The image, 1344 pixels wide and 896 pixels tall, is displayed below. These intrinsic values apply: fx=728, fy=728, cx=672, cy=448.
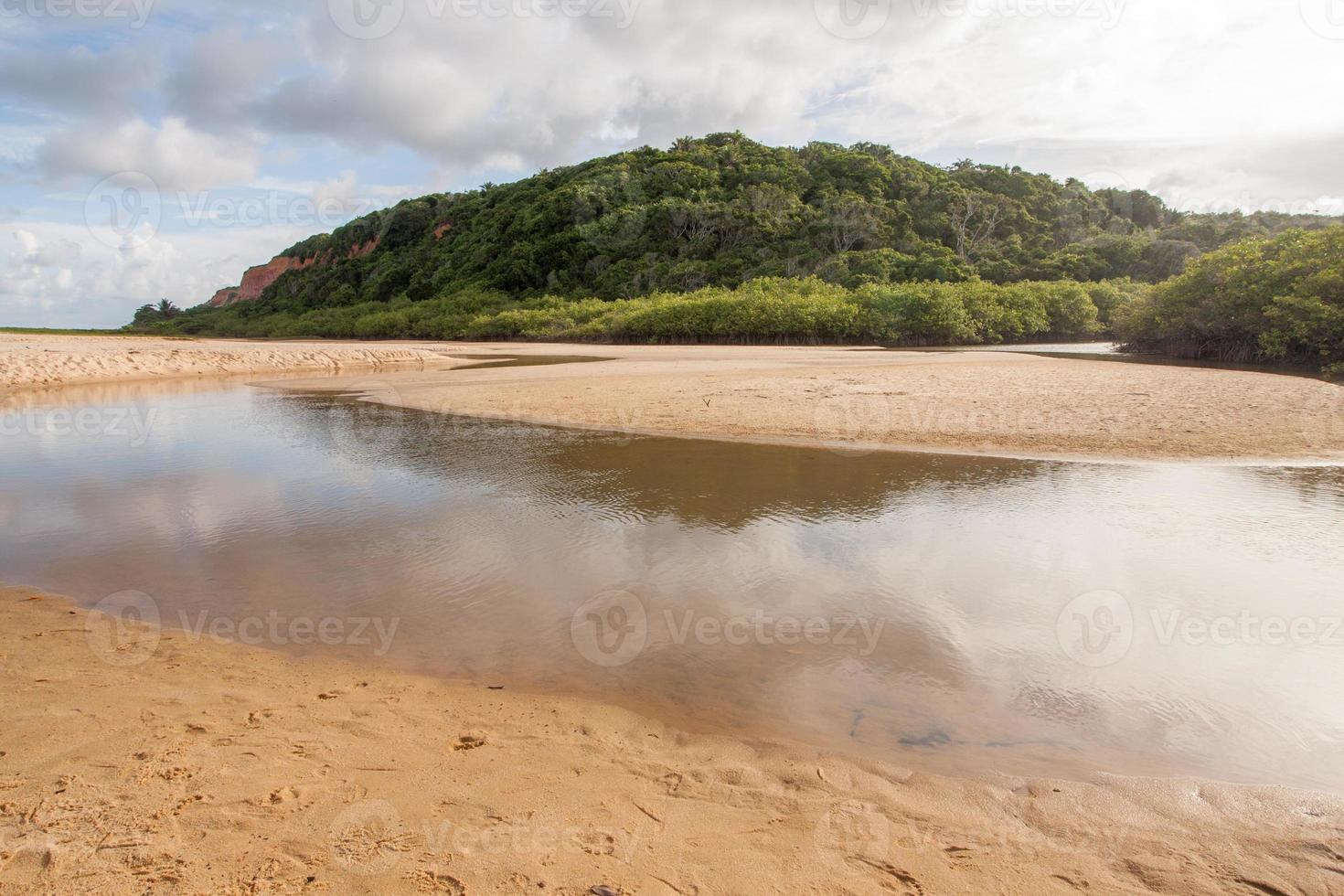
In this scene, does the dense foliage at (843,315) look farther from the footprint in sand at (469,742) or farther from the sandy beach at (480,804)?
the footprint in sand at (469,742)

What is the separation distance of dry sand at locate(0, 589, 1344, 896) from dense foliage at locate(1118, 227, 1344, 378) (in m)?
27.2

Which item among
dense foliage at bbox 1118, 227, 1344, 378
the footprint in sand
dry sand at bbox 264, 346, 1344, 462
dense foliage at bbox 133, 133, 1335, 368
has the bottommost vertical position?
→ the footprint in sand

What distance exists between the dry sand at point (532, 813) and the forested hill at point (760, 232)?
198 ft

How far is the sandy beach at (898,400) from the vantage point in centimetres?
1270

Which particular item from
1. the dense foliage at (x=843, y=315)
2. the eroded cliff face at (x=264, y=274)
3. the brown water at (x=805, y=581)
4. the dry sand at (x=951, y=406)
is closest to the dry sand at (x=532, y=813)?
the brown water at (x=805, y=581)

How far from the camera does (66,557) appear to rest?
702cm

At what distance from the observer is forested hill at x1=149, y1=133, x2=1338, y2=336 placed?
66688mm

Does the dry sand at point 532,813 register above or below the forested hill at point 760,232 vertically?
below

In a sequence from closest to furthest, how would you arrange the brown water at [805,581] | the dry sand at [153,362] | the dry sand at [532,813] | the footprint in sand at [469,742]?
Result: the dry sand at [532,813] < the footprint in sand at [469,742] < the brown water at [805,581] < the dry sand at [153,362]

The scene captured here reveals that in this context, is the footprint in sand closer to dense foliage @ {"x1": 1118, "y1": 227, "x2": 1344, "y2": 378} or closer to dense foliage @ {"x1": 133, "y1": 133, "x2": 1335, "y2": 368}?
dense foliage @ {"x1": 1118, "y1": 227, "x2": 1344, "y2": 378}

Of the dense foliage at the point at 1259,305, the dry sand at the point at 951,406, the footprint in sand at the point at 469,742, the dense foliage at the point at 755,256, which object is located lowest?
the footprint in sand at the point at 469,742

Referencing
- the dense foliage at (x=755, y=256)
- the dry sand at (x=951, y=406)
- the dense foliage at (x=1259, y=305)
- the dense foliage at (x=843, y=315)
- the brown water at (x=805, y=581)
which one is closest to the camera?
the brown water at (x=805, y=581)

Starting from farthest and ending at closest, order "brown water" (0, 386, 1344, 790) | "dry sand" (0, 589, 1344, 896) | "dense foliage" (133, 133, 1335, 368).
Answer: "dense foliage" (133, 133, 1335, 368)
"brown water" (0, 386, 1344, 790)
"dry sand" (0, 589, 1344, 896)

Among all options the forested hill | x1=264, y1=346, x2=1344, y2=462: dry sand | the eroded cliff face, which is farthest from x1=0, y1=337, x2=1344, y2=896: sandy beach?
the eroded cliff face
